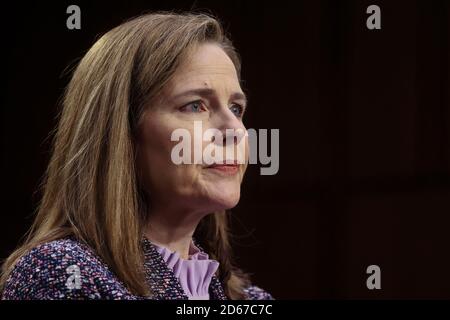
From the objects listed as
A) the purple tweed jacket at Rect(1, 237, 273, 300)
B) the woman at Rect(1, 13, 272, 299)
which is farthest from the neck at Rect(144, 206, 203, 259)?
the purple tweed jacket at Rect(1, 237, 273, 300)

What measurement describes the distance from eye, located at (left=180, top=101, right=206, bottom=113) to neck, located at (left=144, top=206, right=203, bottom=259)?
0.17 m

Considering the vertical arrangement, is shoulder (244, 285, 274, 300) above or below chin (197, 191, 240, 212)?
below

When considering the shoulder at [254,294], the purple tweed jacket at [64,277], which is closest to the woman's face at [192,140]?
the purple tweed jacket at [64,277]

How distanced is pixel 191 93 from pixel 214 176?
0.47 feet

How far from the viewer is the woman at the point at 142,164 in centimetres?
118

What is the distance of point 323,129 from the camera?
1.88 metres

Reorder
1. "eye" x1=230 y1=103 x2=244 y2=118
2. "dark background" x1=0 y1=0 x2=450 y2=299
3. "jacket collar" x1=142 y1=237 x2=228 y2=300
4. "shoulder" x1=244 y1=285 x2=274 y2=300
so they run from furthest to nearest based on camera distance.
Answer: "dark background" x1=0 y1=0 x2=450 y2=299 < "shoulder" x1=244 y1=285 x2=274 y2=300 < "eye" x1=230 y1=103 x2=244 y2=118 < "jacket collar" x1=142 y1=237 x2=228 y2=300

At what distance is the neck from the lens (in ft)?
4.14

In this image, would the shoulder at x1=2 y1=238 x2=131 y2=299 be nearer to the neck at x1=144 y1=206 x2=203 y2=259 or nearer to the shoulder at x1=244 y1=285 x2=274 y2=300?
the neck at x1=144 y1=206 x2=203 y2=259

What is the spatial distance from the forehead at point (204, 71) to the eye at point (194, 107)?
0.03m

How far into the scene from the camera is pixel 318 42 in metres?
1.88
